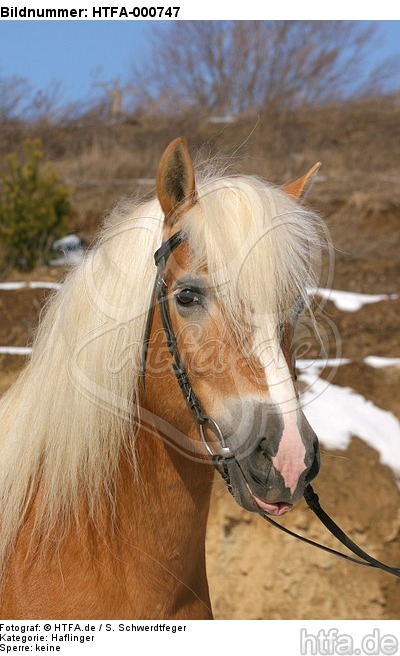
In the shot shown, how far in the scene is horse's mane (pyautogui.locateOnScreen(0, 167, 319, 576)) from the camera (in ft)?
6.24

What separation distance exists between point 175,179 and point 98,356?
1.69 feet

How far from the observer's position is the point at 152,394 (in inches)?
77.8

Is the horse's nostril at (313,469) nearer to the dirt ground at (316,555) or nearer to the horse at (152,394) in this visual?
the horse at (152,394)

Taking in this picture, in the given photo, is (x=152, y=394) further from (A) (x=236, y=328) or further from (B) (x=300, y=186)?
(B) (x=300, y=186)

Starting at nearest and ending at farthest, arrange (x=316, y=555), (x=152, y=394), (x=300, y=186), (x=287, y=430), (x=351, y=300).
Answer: (x=287, y=430), (x=152, y=394), (x=300, y=186), (x=316, y=555), (x=351, y=300)

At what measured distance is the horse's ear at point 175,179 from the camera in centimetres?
180

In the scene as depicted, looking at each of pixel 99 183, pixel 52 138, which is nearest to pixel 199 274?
pixel 99 183

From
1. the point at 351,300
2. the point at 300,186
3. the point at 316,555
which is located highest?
the point at 300,186

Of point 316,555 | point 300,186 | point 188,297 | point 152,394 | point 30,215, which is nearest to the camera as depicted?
point 188,297

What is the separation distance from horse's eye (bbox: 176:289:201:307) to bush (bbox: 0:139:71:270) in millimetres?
6606

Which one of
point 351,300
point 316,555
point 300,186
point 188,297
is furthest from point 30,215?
point 188,297

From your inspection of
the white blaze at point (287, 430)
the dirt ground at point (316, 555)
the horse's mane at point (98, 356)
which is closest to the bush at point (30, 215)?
the dirt ground at point (316, 555)
